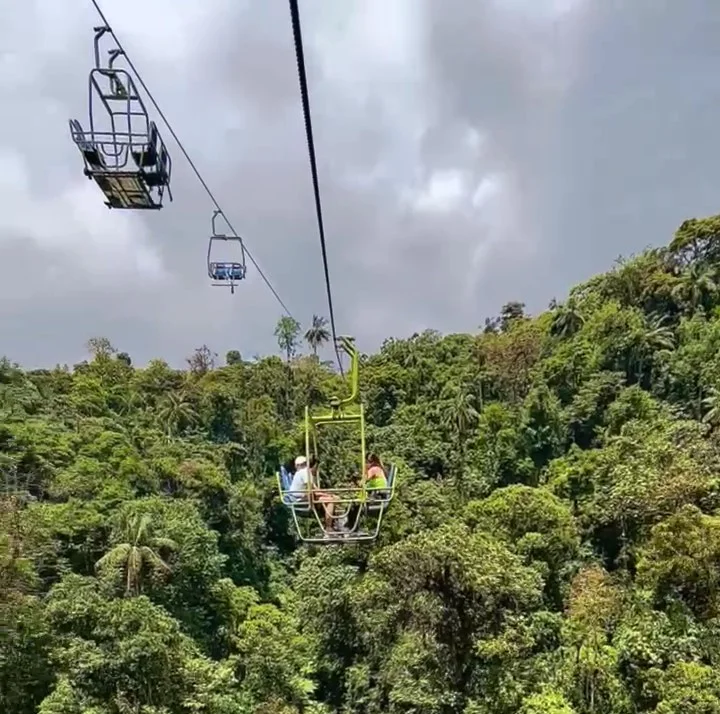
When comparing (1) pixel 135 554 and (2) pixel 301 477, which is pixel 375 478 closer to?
(2) pixel 301 477

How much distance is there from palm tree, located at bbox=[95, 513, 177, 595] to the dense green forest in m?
0.09

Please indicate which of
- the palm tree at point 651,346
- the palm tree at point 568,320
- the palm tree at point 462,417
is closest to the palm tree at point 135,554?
the palm tree at point 462,417

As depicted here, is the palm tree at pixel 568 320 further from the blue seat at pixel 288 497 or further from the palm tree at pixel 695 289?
the blue seat at pixel 288 497

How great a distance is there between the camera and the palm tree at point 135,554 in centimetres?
2595

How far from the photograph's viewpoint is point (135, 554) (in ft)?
86.0

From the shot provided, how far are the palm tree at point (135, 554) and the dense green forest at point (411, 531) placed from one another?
94 mm

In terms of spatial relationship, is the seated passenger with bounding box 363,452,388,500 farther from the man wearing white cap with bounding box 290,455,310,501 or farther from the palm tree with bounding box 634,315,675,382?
the palm tree with bounding box 634,315,675,382

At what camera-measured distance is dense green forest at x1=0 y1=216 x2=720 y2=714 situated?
2105 centimetres

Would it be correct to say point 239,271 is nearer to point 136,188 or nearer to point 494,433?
point 136,188

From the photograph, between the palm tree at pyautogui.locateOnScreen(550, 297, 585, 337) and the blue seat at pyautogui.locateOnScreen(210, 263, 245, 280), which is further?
the palm tree at pyautogui.locateOnScreen(550, 297, 585, 337)

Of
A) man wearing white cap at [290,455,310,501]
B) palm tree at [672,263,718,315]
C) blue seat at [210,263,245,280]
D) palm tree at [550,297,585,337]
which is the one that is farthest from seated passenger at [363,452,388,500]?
palm tree at [550,297,585,337]

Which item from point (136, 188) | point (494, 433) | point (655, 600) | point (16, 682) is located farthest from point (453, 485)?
point (136, 188)

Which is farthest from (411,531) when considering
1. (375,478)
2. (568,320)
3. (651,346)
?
(375,478)

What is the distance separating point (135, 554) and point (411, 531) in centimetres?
1076
